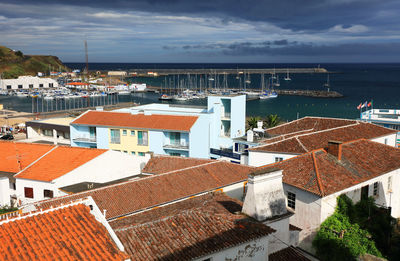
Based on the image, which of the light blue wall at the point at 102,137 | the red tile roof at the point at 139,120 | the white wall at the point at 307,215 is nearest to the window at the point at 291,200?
the white wall at the point at 307,215

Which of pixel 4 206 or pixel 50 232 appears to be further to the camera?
pixel 4 206

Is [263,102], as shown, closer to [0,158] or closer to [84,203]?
[0,158]

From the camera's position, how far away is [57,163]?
96.2 feet

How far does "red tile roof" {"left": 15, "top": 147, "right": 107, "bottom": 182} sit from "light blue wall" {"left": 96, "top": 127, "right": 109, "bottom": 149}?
40.4 feet

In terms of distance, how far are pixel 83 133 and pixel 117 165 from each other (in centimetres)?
1688

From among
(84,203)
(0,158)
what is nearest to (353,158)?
(84,203)

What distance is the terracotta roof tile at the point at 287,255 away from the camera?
14.3 meters

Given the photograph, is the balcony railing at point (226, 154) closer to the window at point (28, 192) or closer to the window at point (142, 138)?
the window at point (142, 138)

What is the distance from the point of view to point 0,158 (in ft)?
105

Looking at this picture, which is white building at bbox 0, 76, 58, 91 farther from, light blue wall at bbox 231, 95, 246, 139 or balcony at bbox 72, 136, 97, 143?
light blue wall at bbox 231, 95, 246, 139

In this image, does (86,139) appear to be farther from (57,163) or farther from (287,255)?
(287,255)

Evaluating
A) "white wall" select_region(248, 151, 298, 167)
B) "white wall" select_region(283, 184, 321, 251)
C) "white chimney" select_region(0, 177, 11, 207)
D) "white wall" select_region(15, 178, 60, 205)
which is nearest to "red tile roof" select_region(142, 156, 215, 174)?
"white wall" select_region(248, 151, 298, 167)

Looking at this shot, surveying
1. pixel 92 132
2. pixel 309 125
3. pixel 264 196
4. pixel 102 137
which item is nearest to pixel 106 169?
pixel 102 137

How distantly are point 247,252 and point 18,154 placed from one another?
86.2 feet
